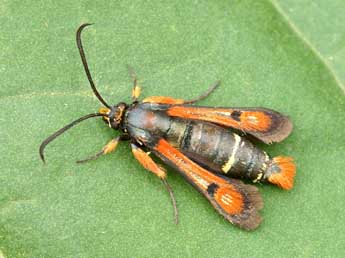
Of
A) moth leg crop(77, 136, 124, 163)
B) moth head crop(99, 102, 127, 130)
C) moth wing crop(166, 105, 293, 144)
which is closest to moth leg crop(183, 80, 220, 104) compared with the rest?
moth wing crop(166, 105, 293, 144)

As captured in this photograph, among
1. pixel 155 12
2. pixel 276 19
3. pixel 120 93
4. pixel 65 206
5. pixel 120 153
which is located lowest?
pixel 65 206

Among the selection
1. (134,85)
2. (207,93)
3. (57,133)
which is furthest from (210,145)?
(57,133)

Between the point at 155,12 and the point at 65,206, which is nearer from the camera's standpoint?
the point at 65,206

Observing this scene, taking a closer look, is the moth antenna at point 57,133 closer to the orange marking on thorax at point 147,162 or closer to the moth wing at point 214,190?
the orange marking on thorax at point 147,162

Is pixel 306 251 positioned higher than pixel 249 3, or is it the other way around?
pixel 249 3

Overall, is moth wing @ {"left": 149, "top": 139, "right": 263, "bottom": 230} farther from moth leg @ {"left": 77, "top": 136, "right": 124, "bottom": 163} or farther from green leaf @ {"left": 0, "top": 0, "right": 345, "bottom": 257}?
moth leg @ {"left": 77, "top": 136, "right": 124, "bottom": 163}

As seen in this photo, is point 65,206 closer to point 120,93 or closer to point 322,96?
point 120,93

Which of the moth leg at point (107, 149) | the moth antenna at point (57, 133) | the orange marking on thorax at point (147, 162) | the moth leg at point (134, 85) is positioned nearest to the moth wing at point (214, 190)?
the orange marking on thorax at point (147, 162)

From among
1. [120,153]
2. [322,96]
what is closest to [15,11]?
[120,153]
